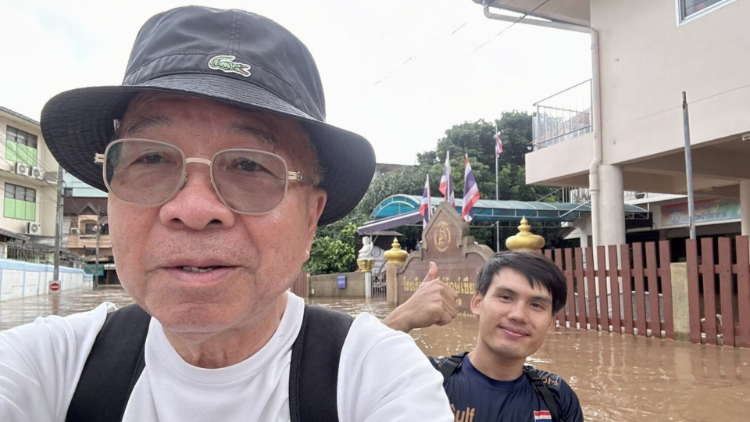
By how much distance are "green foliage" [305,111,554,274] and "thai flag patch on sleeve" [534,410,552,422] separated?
18.1 metres

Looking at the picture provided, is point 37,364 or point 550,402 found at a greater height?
point 37,364

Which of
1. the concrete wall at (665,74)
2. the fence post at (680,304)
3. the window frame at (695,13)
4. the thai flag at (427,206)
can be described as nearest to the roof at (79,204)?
the thai flag at (427,206)

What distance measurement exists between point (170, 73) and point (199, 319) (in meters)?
0.48

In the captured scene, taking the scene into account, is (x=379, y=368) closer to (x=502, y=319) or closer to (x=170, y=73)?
(x=170, y=73)

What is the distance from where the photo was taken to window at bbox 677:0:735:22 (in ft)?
24.3

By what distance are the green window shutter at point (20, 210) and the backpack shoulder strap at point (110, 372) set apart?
30264 millimetres

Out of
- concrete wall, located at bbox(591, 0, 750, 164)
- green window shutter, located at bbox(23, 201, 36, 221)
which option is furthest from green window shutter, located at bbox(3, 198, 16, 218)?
concrete wall, located at bbox(591, 0, 750, 164)

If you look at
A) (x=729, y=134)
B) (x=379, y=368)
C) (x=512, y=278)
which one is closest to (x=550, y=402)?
(x=512, y=278)

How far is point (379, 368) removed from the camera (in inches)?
41.5

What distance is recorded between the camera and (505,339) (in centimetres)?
232

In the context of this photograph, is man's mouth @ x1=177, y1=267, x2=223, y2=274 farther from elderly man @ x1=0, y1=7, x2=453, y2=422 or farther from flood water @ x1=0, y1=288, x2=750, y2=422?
flood water @ x1=0, y1=288, x2=750, y2=422

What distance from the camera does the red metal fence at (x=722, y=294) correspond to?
604 cm

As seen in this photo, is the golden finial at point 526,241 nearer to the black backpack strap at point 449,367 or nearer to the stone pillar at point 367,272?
the black backpack strap at point 449,367

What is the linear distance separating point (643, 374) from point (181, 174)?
195 inches
